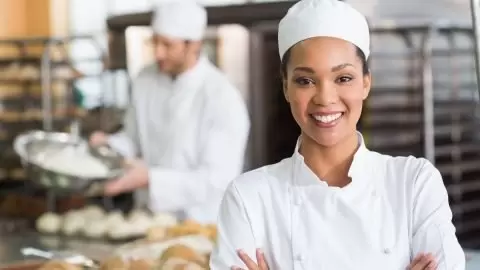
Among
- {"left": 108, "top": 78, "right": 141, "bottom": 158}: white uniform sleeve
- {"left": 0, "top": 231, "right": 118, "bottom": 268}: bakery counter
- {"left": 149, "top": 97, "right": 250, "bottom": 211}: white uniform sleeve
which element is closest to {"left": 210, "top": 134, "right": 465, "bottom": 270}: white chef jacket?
{"left": 0, "top": 231, "right": 118, "bottom": 268}: bakery counter

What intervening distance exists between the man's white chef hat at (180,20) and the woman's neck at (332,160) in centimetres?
119

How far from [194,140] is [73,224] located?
17.3 inches

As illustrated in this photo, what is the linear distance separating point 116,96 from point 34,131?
52 cm

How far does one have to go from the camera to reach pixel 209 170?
231 centimetres

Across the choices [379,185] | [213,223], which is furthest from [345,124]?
[213,223]

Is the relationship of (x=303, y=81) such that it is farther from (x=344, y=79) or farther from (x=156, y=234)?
(x=156, y=234)

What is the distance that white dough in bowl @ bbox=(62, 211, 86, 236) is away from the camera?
2.30m

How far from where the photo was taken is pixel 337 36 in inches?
45.6

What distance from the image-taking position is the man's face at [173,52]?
92.4 inches

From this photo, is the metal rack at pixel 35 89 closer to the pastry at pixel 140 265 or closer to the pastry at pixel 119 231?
the pastry at pixel 119 231

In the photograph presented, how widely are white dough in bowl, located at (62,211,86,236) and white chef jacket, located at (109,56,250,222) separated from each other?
0.22 meters

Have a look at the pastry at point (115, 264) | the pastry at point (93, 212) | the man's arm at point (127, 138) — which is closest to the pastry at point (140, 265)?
the pastry at point (115, 264)

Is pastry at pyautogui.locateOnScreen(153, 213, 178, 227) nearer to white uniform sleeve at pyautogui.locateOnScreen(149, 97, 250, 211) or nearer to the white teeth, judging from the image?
white uniform sleeve at pyautogui.locateOnScreen(149, 97, 250, 211)

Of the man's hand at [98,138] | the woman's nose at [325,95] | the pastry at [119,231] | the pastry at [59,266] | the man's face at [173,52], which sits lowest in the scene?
the pastry at [119,231]
